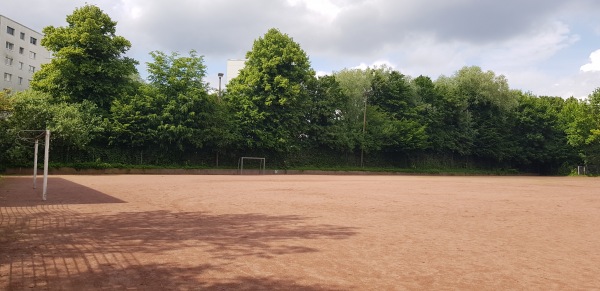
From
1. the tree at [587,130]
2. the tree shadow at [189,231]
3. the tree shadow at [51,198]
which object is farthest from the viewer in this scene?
the tree at [587,130]

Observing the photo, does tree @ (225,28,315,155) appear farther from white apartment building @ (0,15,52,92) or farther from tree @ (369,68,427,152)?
white apartment building @ (0,15,52,92)

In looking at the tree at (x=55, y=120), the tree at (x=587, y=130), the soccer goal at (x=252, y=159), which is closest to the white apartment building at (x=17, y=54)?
the tree at (x=55, y=120)

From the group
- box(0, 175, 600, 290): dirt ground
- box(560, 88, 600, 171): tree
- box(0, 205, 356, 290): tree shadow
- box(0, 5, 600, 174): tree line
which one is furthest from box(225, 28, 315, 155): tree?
box(560, 88, 600, 171): tree

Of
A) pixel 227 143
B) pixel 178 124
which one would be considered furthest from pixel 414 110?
pixel 178 124

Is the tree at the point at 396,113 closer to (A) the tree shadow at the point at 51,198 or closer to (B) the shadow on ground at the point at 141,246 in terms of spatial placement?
(A) the tree shadow at the point at 51,198

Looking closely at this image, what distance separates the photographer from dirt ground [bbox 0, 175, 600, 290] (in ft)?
16.9

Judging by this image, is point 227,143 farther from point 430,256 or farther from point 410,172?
point 430,256

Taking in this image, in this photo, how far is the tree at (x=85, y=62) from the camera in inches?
1257

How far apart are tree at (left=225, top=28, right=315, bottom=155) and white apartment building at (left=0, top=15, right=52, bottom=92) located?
40.0 metres

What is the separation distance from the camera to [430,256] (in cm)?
671

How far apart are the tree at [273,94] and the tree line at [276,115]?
0.43ft

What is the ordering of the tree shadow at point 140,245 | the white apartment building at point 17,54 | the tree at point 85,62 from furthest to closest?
the white apartment building at point 17,54
the tree at point 85,62
the tree shadow at point 140,245

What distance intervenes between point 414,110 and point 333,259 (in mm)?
47376

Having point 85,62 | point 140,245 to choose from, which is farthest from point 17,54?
point 140,245
